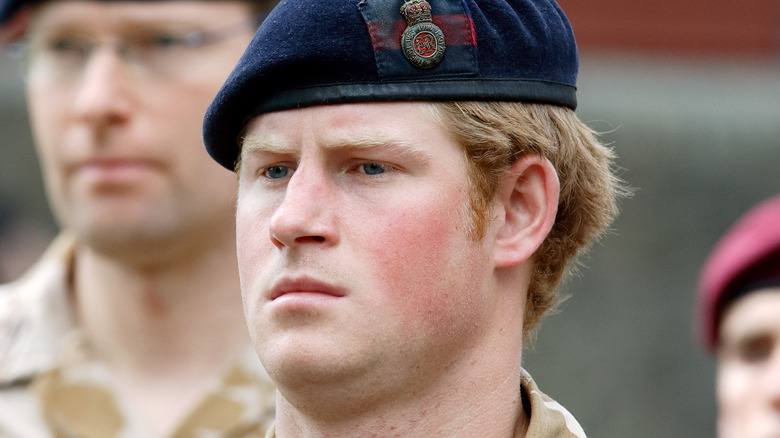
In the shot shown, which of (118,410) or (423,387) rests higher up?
(423,387)

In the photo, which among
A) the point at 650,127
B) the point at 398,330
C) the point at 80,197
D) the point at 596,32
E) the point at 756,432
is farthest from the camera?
the point at 596,32

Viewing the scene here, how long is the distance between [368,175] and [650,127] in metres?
5.77

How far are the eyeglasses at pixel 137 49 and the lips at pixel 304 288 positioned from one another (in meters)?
1.94

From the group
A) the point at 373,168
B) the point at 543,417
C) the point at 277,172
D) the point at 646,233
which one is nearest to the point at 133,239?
the point at 277,172

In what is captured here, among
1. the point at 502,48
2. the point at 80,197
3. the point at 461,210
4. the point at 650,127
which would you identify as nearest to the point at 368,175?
the point at 461,210

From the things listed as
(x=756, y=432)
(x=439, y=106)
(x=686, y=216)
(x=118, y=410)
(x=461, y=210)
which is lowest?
(x=686, y=216)

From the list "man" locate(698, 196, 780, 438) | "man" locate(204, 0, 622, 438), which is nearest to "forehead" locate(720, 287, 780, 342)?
"man" locate(698, 196, 780, 438)

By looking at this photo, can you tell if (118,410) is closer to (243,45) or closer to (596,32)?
(243,45)

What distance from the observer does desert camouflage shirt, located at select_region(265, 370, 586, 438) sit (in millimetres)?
2785

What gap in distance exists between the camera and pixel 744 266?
5141 mm

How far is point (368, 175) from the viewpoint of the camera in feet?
8.79

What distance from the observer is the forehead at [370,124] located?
2.65 metres

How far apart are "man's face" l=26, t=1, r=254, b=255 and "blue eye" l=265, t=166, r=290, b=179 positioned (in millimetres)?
1648

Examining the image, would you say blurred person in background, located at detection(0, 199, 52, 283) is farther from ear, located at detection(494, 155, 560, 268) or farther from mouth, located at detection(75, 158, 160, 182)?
ear, located at detection(494, 155, 560, 268)
